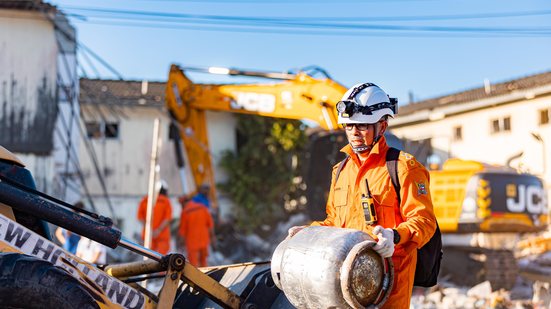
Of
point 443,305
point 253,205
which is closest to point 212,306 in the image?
point 443,305

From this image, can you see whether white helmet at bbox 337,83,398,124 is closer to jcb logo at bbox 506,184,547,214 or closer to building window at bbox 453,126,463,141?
jcb logo at bbox 506,184,547,214

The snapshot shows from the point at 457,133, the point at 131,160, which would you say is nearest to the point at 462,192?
the point at 131,160

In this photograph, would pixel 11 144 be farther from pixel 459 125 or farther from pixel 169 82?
pixel 459 125

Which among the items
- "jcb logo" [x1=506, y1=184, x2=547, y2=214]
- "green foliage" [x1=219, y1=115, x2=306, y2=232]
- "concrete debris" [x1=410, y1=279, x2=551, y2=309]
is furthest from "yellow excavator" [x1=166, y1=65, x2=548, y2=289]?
"green foliage" [x1=219, y1=115, x2=306, y2=232]

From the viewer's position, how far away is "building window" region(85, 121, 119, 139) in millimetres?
26547

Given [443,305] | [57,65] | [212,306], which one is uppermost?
[57,65]

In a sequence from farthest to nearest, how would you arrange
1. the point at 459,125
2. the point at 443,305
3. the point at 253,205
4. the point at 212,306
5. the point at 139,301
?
1. the point at 459,125
2. the point at 253,205
3. the point at 443,305
4. the point at 212,306
5. the point at 139,301

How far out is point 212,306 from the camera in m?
4.57

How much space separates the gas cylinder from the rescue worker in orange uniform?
153 millimetres

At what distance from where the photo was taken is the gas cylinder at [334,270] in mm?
3344

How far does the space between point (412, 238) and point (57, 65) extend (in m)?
16.4

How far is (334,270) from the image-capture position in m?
3.35

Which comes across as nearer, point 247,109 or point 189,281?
point 189,281

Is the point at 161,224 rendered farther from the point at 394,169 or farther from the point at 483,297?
the point at 394,169
